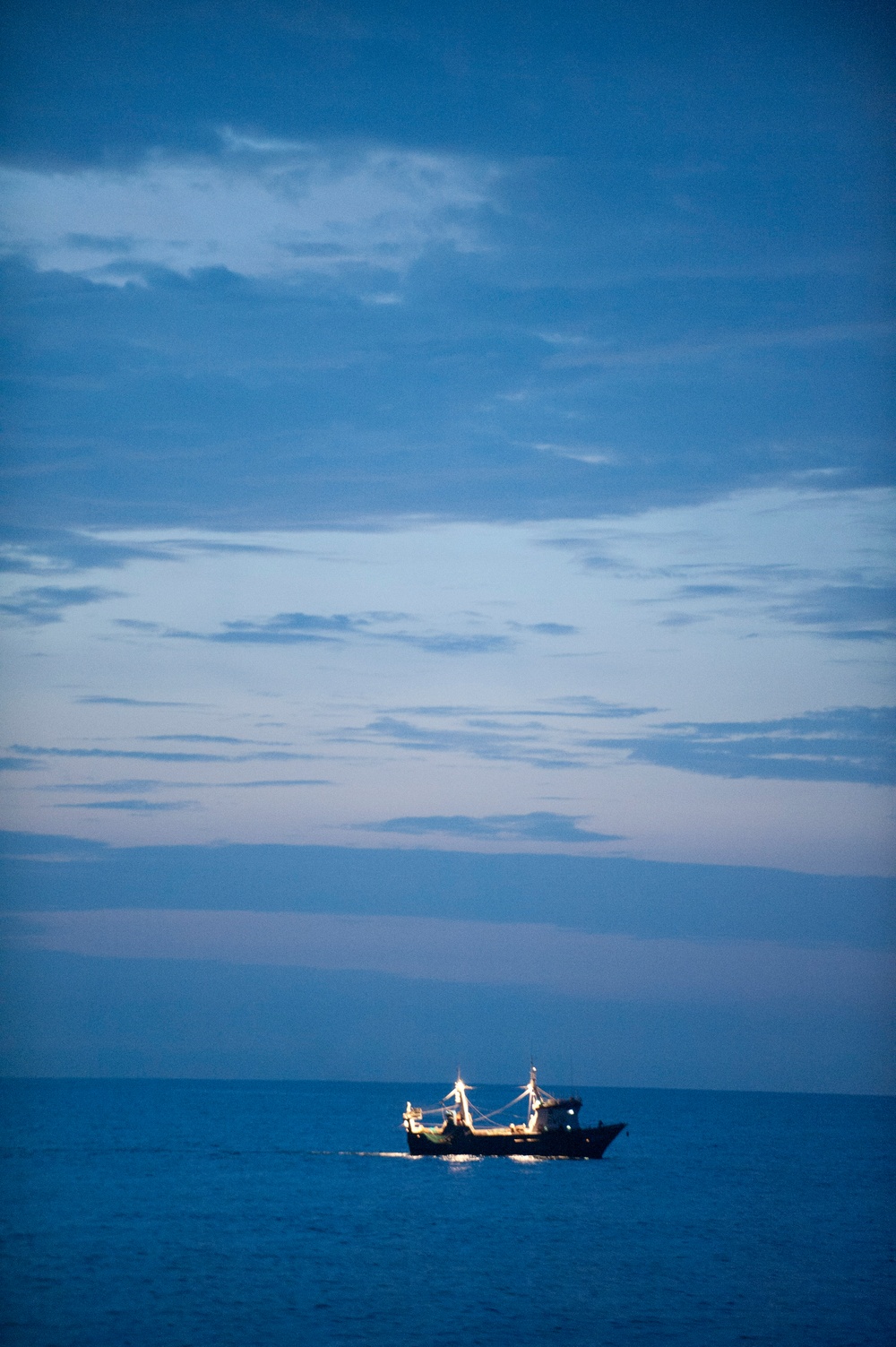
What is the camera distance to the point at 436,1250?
50688 millimetres

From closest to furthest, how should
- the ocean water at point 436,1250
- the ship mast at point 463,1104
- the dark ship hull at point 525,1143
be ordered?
1. the ocean water at point 436,1250
2. the dark ship hull at point 525,1143
3. the ship mast at point 463,1104

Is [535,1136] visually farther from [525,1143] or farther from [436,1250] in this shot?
[436,1250]

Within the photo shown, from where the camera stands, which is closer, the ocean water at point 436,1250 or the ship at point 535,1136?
the ocean water at point 436,1250

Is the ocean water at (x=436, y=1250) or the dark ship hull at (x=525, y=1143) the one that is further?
the dark ship hull at (x=525, y=1143)

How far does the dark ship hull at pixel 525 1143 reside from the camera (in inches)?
3214

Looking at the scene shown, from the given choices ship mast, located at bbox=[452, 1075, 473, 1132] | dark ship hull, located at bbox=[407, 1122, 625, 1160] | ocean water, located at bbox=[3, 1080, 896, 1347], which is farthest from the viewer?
ship mast, located at bbox=[452, 1075, 473, 1132]

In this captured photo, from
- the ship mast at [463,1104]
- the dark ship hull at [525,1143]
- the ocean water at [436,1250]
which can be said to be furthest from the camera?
the ship mast at [463,1104]

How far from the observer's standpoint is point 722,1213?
65.6 meters

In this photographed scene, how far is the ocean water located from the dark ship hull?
1.62 meters

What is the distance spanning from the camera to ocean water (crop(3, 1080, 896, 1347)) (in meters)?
37.0

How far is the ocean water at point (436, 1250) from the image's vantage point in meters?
37.0

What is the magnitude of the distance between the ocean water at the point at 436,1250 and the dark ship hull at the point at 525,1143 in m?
1.62

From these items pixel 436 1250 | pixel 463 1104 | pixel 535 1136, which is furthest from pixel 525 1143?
pixel 436 1250

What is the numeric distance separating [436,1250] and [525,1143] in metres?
32.1
